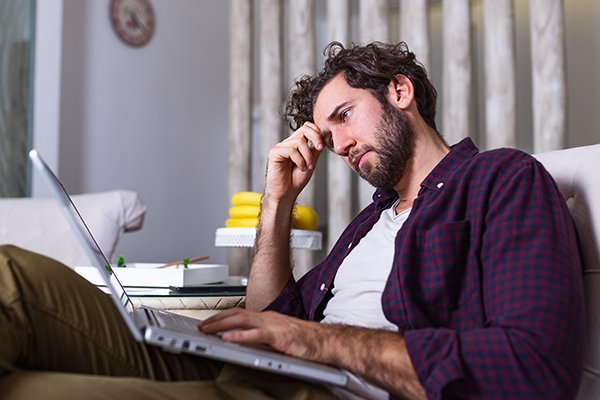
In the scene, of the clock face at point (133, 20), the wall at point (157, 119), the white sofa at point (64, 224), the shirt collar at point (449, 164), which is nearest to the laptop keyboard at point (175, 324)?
the shirt collar at point (449, 164)

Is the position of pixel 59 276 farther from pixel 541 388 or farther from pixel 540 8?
pixel 540 8

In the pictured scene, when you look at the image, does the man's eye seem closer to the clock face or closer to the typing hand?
the typing hand

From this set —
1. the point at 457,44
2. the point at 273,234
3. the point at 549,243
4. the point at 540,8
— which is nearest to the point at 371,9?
the point at 457,44

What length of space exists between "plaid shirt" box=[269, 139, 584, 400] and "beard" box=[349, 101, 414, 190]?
142mm

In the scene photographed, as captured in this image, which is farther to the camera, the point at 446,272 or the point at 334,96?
the point at 334,96

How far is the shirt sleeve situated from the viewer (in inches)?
27.8

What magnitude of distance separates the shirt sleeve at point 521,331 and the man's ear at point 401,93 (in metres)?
0.54

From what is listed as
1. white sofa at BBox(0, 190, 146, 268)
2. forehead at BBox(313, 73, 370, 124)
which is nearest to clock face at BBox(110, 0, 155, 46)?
white sofa at BBox(0, 190, 146, 268)

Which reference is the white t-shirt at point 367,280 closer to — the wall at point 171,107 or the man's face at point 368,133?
the man's face at point 368,133

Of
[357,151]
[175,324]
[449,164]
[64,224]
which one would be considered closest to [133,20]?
[64,224]

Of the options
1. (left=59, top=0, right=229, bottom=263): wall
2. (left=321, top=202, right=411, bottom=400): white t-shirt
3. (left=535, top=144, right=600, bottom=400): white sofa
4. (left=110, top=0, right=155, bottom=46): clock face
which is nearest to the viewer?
(left=535, top=144, right=600, bottom=400): white sofa

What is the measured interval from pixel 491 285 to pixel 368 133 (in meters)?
0.54

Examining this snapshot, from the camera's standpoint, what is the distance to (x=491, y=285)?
Result: 0.80 meters

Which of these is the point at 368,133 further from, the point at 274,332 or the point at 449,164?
the point at 274,332
